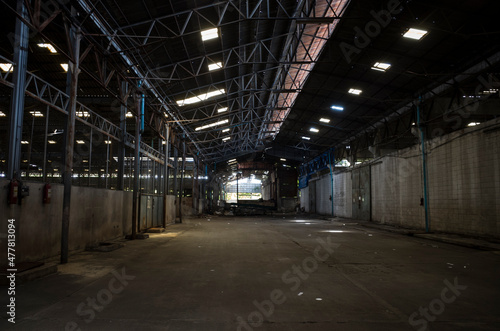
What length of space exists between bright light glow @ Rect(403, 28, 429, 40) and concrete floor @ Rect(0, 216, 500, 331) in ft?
27.6

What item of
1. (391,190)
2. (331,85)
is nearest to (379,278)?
(331,85)

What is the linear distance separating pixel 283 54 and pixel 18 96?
13080 mm

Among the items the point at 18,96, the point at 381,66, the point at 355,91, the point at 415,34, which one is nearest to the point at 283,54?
the point at 355,91

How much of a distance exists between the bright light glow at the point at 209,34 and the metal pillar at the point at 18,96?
6.98 meters

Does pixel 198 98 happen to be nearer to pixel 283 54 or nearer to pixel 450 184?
pixel 283 54

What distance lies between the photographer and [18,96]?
7.45 meters

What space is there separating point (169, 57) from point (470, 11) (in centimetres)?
1201

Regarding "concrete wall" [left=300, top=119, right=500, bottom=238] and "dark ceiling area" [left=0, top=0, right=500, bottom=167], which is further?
"concrete wall" [left=300, top=119, right=500, bottom=238]

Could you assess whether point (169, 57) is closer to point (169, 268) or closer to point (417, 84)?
point (169, 268)

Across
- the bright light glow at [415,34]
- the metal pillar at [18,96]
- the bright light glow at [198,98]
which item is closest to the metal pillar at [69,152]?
the metal pillar at [18,96]

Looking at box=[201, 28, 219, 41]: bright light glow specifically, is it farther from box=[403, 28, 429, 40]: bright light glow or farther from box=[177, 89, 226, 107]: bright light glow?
box=[403, 28, 429, 40]: bright light glow

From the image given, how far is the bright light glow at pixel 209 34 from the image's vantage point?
13189mm

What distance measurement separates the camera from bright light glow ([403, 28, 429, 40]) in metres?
12.3

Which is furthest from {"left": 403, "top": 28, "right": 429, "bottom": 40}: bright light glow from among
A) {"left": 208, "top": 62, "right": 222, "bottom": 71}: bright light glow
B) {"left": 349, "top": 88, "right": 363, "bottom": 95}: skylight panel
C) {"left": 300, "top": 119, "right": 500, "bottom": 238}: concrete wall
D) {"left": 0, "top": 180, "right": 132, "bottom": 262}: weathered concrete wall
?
{"left": 0, "top": 180, "right": 132, "bottom": 262}: weathered concrete wall
